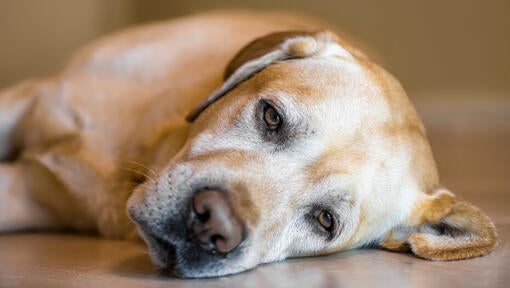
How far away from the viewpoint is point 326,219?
8.32 ft

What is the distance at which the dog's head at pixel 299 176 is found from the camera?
225 centimetres

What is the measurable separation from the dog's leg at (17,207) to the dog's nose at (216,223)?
3.79 feet

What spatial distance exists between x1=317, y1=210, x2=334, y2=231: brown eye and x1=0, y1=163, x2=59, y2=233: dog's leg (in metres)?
1.20

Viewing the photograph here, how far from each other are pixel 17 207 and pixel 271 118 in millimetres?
1173

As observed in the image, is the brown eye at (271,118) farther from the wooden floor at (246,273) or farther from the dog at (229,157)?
the wooden floor at (246,273)

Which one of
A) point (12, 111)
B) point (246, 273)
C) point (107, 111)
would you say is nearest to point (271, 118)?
point (246, 273)

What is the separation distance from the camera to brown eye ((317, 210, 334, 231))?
2.52 m

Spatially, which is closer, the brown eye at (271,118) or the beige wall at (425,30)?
the brown eye at (271,118)

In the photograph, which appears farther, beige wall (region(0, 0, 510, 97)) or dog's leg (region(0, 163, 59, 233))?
beige wall (region(0, 0, 510, 97))

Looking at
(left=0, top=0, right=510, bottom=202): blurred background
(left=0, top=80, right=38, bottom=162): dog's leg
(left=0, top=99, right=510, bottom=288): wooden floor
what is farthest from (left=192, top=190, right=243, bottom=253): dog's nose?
(left=0, top=0, right=510, bottom=202): blurred background

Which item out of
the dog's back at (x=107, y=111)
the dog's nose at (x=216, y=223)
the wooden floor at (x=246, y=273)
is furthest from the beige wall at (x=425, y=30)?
the dog's nose at (x=216, y=223)

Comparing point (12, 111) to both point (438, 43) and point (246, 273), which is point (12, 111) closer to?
point (246, 273)

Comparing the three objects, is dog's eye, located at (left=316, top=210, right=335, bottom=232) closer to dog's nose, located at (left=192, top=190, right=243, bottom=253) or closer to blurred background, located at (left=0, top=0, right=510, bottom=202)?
dog's nose, located at (left=192, top=190, right=243, bottom=253)

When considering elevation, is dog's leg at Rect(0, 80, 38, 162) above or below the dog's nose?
above
